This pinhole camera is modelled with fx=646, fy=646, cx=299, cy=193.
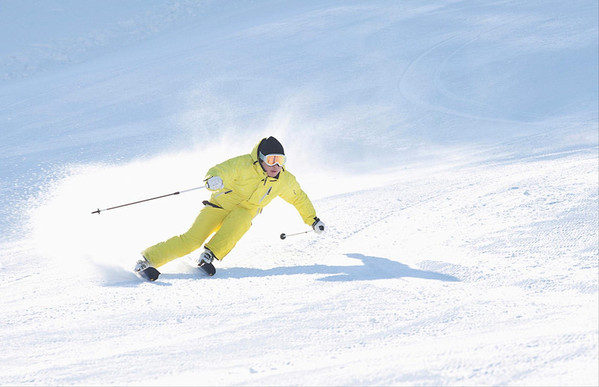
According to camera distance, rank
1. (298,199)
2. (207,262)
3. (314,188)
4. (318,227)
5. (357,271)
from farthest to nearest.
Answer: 1. (314,188)
2. (298,199)
3. (318,227)
4. (207,262)
5. (357,271)

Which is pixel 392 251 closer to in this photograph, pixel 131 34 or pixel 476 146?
pixel 476 146

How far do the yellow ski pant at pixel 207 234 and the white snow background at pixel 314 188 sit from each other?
0.22 meters

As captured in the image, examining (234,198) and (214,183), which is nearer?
(214,183)

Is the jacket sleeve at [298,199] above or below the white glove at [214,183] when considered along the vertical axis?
below

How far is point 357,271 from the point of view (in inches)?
174

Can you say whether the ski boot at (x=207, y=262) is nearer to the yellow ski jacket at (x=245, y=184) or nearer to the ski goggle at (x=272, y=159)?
the yellow ski jacket at (x=245, y=184)

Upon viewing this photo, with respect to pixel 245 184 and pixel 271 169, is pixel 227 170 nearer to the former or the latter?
pixel 245 184

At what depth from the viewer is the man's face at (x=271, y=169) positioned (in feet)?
16.7

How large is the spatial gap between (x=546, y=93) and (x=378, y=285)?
771cm

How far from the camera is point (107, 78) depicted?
1216 cm

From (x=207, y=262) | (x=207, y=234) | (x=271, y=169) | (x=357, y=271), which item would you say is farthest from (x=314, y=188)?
(x=357, y=271)

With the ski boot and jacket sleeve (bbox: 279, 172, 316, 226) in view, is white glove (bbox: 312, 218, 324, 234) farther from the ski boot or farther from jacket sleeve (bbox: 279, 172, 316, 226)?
the ski boot

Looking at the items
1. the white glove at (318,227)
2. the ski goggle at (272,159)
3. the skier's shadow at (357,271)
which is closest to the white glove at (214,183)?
the ski goggle at (272,159)

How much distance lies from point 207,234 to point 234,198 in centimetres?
37
